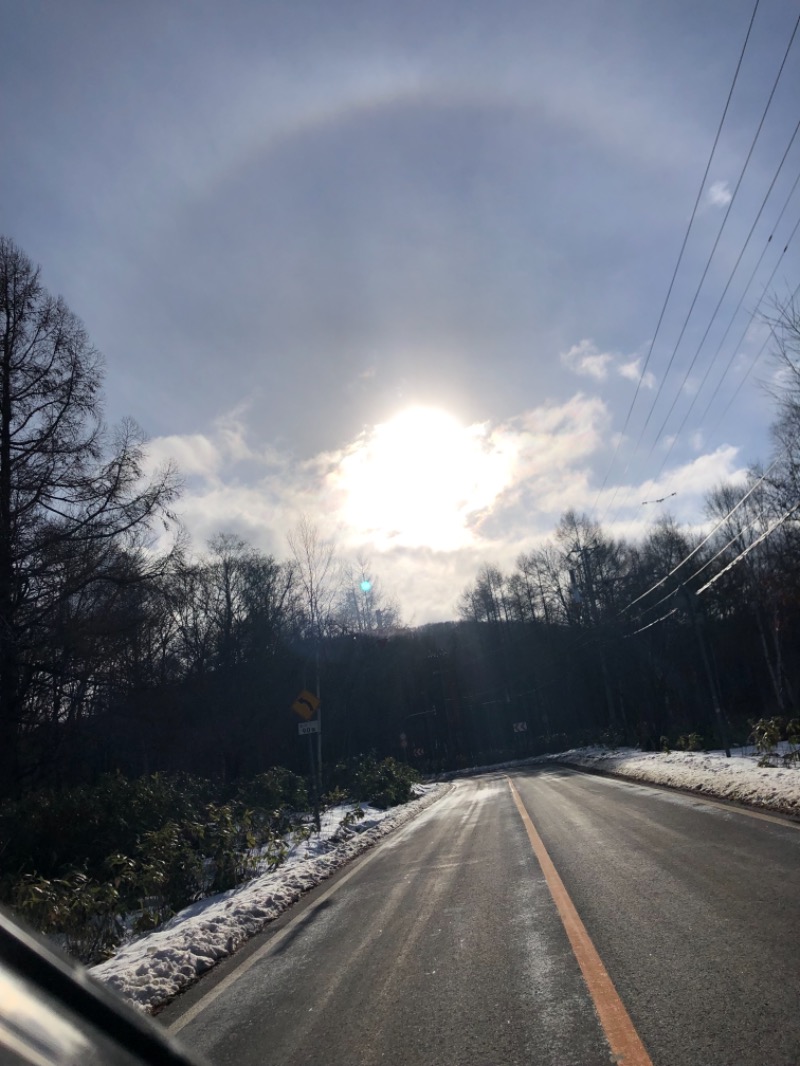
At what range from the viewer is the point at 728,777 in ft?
46.2

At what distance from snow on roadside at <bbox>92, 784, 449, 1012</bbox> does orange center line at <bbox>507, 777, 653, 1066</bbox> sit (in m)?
Result: 2.85

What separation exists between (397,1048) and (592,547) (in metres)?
50.1

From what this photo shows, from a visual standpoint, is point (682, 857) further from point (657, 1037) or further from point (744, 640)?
point (744, 640)

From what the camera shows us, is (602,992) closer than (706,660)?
Yes

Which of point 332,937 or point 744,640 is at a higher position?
point 744,640

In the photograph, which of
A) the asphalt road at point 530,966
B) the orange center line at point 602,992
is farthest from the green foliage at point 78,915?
the orange center line at point 602,992

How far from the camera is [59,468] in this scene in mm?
14672

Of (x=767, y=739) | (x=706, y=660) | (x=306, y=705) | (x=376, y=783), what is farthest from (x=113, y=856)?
(x=706, y=660)

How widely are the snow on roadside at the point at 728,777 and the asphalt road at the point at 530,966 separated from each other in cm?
154

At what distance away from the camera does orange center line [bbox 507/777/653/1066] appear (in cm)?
344

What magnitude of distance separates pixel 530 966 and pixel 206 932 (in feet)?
13.3

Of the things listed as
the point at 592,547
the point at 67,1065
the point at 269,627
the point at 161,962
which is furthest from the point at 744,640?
the point at 67,1065

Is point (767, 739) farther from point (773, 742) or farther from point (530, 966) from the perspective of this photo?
point (530, 966)

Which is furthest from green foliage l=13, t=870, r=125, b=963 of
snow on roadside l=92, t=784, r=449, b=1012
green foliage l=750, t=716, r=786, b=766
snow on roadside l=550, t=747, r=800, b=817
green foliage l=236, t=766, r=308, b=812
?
green foliage l=750, t=716, r=786, b=766
